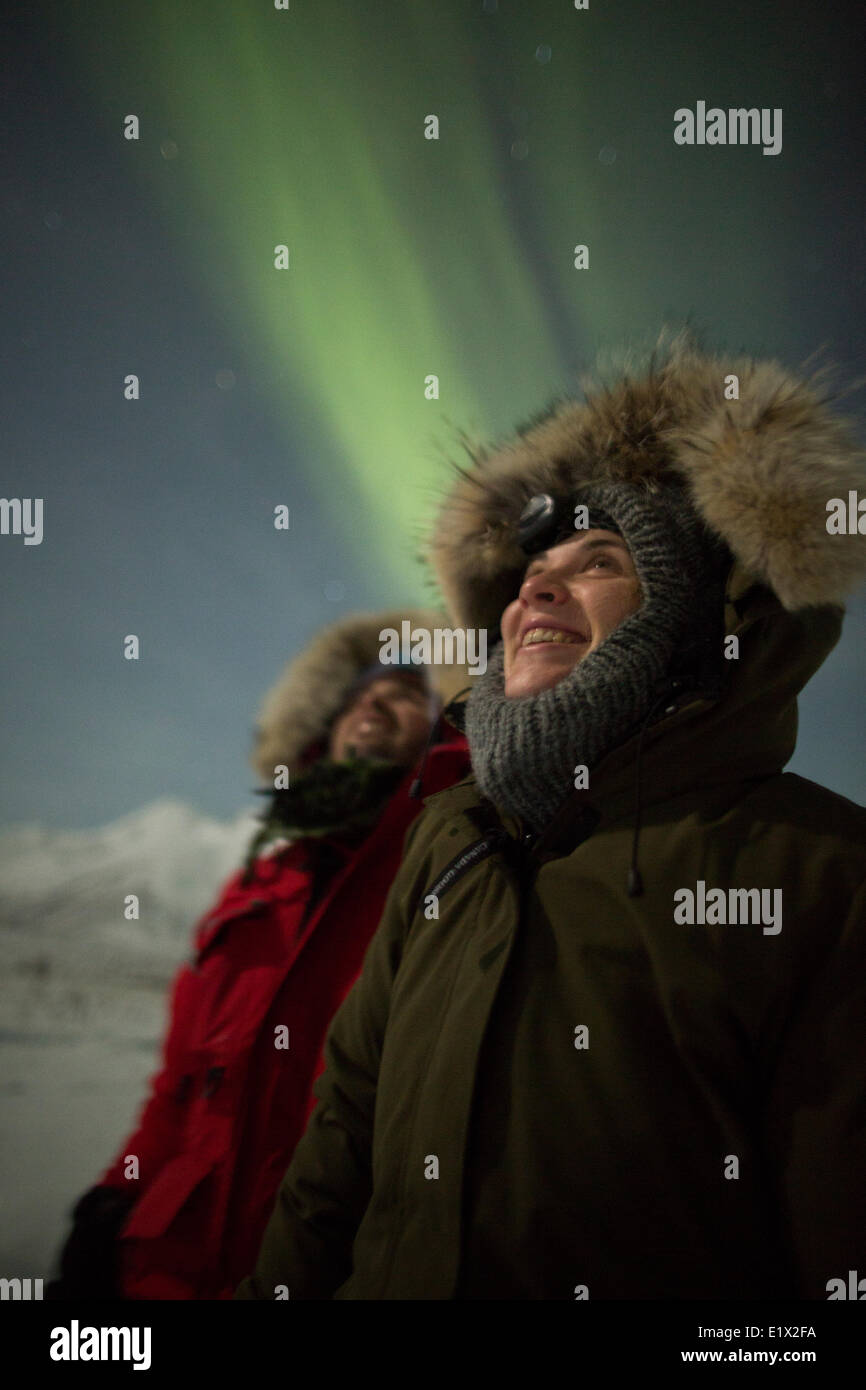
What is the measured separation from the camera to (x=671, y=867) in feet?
3.75

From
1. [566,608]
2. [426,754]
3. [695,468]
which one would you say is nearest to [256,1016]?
[426,754]

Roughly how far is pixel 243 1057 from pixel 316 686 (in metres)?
1.49

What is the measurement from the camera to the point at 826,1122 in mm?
934

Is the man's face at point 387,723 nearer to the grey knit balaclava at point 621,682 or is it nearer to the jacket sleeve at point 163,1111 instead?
the jacket sleeve at point 163,1111

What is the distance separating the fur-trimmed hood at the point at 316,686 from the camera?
299 cm

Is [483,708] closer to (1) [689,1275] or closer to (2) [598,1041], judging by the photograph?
(2) [598,1041]

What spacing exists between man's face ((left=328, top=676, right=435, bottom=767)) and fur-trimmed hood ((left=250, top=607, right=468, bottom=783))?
100 mm

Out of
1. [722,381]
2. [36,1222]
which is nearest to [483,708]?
[722,381]

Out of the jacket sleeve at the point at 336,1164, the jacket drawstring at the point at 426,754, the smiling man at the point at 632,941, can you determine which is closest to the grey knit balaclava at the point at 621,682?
the smiling man at the point at 632,941

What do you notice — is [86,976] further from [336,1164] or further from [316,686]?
[336,1164]

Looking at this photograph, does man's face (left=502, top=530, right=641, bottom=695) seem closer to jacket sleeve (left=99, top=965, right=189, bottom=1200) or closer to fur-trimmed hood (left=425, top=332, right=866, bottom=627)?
fur-trimmed hood (left=425, top=332, right=866, bottom=627)

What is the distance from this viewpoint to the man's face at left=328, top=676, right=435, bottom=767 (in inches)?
107

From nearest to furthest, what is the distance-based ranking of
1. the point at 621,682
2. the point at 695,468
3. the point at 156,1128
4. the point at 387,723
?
the point at 621,682 < the point at 695,468 < the point at 156,1128 < the point at 387,723

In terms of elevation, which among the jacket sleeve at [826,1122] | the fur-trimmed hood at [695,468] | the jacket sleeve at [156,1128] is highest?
the fur-trimmed hood at [695,468]
